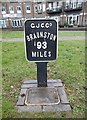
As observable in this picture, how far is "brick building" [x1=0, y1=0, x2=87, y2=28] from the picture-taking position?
92.5 ft

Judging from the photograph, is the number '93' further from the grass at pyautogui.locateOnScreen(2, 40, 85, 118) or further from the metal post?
the grass at pyautogui.locateOnScreen(2, 40, 85, 118)

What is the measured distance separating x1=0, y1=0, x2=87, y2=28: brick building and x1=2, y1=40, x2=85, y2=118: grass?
21.8m

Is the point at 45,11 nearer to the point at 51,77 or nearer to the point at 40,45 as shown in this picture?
the point at 51,77

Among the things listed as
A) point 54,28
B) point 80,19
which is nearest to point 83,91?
point 54,28

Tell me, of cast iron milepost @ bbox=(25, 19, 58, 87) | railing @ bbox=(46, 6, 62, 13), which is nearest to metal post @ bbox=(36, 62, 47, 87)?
cast iron milepost @ bbox=(25, 19, 58, 87)

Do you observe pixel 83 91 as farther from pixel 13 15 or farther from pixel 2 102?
pixel 13 15

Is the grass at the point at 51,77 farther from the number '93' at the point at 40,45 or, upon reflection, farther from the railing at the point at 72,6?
the railing at the point at 72,6

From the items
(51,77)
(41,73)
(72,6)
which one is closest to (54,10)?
(72,6)

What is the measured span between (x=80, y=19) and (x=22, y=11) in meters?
9.07

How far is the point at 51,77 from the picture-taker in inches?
190

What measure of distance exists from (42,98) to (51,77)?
121 centimetres

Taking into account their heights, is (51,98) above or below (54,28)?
below

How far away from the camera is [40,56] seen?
383 centimetres

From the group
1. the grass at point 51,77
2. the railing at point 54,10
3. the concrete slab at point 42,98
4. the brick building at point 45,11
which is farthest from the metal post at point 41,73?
the railing at point 54,10
